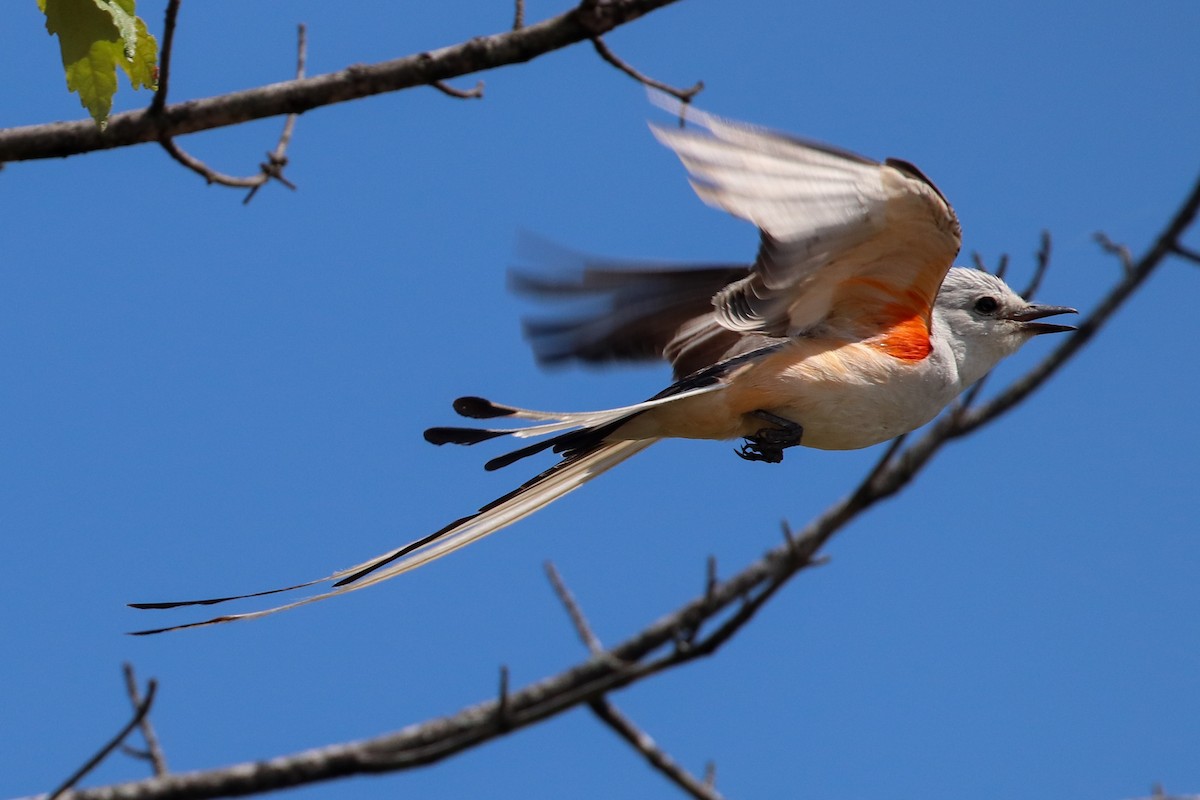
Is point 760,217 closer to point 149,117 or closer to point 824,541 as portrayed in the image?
point 149,117

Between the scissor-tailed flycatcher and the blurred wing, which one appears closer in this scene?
the scissor-tailed flycatcher

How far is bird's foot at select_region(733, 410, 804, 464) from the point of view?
3.76m

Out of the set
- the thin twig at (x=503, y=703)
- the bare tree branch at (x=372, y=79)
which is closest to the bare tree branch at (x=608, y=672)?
the thin twig at (x=503, y=703)

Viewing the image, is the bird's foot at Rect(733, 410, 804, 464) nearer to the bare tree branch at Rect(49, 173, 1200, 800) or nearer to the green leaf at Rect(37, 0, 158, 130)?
the bare tree branch at Rect(49, 173, 1200, 800)

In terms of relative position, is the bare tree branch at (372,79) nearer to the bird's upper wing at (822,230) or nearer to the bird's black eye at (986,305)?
the bird's upper wing at (822,230)

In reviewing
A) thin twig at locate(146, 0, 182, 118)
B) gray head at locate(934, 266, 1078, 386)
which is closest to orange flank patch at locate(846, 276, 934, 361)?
gray head at locate(934, 266, 1078, 386)

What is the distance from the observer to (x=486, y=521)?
3471mm

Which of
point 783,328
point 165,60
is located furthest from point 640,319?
point 165,60

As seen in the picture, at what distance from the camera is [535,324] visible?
4.34m

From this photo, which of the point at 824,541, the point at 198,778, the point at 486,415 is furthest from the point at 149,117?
the point at 824,541

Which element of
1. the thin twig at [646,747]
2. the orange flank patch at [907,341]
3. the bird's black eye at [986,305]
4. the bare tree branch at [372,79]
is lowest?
the thin twig at [646,747]

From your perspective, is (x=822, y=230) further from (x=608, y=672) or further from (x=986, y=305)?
(x=608, y=672)

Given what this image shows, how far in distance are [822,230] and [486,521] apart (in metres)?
1.15

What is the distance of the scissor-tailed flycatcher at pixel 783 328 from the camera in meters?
3.04
